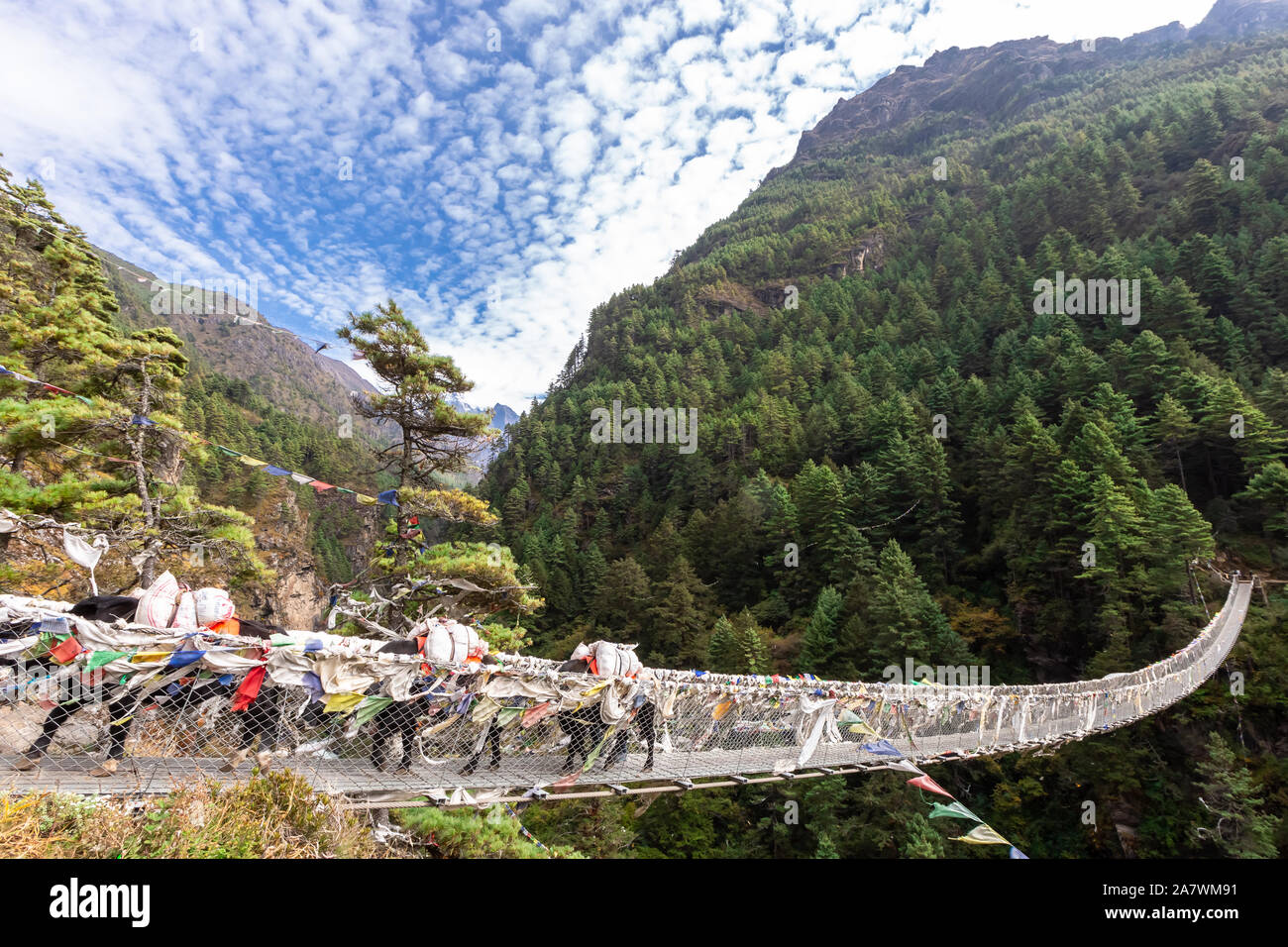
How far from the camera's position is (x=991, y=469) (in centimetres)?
2892

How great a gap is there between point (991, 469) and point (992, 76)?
151 m

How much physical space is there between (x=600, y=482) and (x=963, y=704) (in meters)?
43.7

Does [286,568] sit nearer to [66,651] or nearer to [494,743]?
[494,743]

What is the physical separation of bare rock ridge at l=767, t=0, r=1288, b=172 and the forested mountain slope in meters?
51.1

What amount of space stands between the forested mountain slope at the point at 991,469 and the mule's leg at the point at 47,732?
14.5m

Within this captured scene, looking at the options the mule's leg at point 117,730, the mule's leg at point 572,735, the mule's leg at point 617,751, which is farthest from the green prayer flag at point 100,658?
the mule's leg at point 617,751

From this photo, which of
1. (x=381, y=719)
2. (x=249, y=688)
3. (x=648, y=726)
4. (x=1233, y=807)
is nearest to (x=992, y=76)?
(x=1233, y=807)

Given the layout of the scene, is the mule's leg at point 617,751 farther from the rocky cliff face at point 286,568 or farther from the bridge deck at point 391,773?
the rocky cliff face at point 286,568

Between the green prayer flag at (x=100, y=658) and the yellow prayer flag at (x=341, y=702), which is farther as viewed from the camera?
the yellow prayer flag at (x=341, y=702)

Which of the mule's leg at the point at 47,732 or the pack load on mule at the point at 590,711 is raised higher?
the mule's leg at the point at 47,732

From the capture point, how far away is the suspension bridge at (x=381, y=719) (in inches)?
116

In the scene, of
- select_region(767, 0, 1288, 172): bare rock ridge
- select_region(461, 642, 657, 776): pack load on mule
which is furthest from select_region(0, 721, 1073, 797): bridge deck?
select_region(767, 0, 1288, 172): bare rock ridge

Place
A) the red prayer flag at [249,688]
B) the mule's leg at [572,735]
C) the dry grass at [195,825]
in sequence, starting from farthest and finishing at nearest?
the mule's leg at [572,735]
the red prayer flag at [249,688]
the dry grass at [195,825]

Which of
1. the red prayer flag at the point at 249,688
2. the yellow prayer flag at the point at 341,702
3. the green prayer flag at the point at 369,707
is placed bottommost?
the green prayer flag at the point at 369,707
